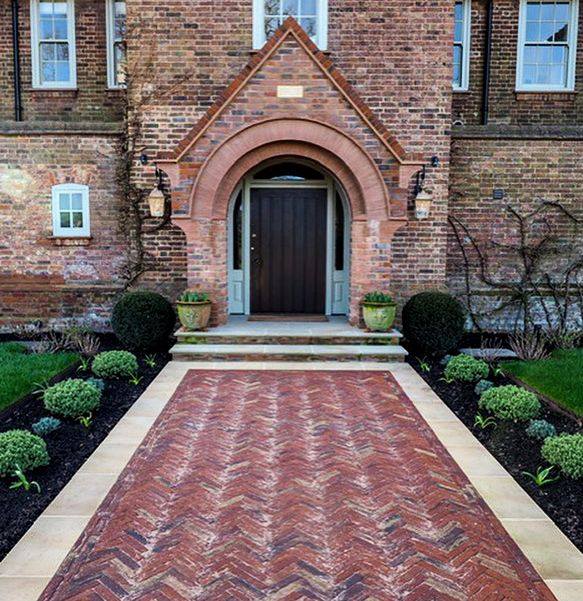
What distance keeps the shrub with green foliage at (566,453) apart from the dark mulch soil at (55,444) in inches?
171

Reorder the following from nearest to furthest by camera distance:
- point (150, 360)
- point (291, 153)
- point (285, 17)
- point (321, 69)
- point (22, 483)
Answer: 1. point (22, 483)
2. point (150, 360)
3. point (321, 69)
4. point (291, 153)
5. point (285, 17)

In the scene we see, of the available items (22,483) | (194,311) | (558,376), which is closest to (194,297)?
(194,311)

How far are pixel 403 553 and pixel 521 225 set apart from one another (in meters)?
8.93

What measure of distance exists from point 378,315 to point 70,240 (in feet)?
20.1

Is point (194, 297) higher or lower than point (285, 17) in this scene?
lower

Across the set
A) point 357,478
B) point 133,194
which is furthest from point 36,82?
point 357,478

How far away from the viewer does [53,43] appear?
13.0m

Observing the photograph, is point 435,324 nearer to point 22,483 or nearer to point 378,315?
point 378,315

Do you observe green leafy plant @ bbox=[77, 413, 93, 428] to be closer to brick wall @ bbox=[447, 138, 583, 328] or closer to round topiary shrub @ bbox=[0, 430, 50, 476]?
round topiary shrub @ bbox=[0, 430, 50, 476]

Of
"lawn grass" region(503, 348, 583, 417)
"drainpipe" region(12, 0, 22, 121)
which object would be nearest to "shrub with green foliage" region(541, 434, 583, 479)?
"lawn grass" region(503, 348, 583, 417)

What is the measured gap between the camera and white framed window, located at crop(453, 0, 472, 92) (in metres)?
12.7

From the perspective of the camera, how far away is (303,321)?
35.2 ft

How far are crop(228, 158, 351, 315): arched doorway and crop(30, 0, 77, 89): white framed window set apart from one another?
5357mm

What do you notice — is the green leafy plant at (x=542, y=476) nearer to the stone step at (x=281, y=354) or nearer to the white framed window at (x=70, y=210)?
the stone step at (x=281, y=354)
